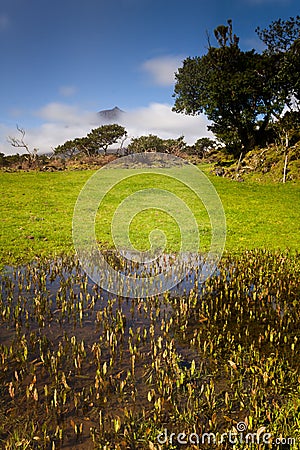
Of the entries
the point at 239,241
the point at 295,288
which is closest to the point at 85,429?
the point at 295,288

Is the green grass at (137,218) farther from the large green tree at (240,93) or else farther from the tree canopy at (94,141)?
the tree canopy at (94,141)

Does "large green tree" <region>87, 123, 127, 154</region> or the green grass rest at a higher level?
"large green tree" <region>87, 123, 127, 154</region>

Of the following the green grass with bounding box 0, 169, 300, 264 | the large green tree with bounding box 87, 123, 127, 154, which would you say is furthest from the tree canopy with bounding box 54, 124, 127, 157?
the green grass with bounding box 0, 169, 300, 264

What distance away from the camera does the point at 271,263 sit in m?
12.7

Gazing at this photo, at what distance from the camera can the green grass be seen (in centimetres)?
1550

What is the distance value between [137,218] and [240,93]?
105ft

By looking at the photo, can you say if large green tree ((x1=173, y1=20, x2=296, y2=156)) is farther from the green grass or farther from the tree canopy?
the tree canopy

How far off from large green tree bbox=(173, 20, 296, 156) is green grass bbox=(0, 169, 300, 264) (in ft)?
55.0

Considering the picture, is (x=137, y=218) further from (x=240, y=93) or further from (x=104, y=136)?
(x=104, y=136)

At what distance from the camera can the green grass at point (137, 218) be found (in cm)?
1550

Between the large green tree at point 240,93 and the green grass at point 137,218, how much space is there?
16749mm

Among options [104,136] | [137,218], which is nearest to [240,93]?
[137,218]

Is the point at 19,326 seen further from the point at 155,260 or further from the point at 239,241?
the point at 239,241

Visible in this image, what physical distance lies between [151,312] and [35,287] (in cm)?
388
